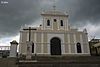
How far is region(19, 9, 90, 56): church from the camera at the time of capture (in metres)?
26.6

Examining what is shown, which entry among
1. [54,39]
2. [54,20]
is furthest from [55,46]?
[54,20]

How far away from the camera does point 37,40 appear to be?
2722cm

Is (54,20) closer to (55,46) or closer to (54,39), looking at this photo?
(54,39)

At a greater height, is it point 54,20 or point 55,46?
point 54,20

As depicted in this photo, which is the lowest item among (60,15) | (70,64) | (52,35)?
(70,64)

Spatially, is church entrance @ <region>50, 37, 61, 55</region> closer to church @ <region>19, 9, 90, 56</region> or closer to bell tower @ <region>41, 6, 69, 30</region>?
church @ <region>19, 9, 90, 56</region>

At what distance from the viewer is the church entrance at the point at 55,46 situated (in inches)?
1069

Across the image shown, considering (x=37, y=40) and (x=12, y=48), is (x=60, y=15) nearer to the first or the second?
(x=37, y=40)

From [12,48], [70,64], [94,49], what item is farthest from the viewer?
[94,49]

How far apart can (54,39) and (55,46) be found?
4.97 feet

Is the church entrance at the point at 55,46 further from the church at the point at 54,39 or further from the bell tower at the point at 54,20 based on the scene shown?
the bell tower at the point at 54,20

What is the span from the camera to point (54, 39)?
28.3 m

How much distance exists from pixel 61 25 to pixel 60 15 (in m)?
2.34

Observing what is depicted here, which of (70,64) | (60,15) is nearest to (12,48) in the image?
(70,64)
